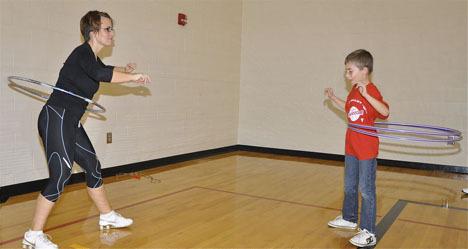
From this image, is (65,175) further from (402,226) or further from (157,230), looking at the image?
(402,226)

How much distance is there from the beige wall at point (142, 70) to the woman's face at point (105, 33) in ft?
5.53

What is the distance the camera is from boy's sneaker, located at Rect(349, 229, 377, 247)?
301 centimetres

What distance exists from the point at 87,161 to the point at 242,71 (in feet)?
17.2

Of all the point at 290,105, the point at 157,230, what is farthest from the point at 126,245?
the point at 290,105

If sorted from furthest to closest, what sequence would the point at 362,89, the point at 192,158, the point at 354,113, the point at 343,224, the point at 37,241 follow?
the point at 192,158, the point at 343,224, the point at 354,113, the point at 362,89, the point at 37,241

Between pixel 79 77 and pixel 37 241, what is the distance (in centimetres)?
109

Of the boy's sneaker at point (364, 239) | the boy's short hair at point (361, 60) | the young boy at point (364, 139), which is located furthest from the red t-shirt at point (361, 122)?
the boy's sneaker at point (364, 239)

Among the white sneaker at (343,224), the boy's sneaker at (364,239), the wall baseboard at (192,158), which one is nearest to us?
the boy's sneaker at (364,239)

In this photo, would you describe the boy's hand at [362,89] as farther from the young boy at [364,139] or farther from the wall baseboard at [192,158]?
the wall baseboard at [192,158]

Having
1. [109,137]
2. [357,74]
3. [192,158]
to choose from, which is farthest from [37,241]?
[192,158]

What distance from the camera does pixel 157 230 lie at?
10.7 feet

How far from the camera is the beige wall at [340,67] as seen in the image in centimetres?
631

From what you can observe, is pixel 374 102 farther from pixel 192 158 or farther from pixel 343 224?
pixel 192 158

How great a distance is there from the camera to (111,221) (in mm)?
3256
